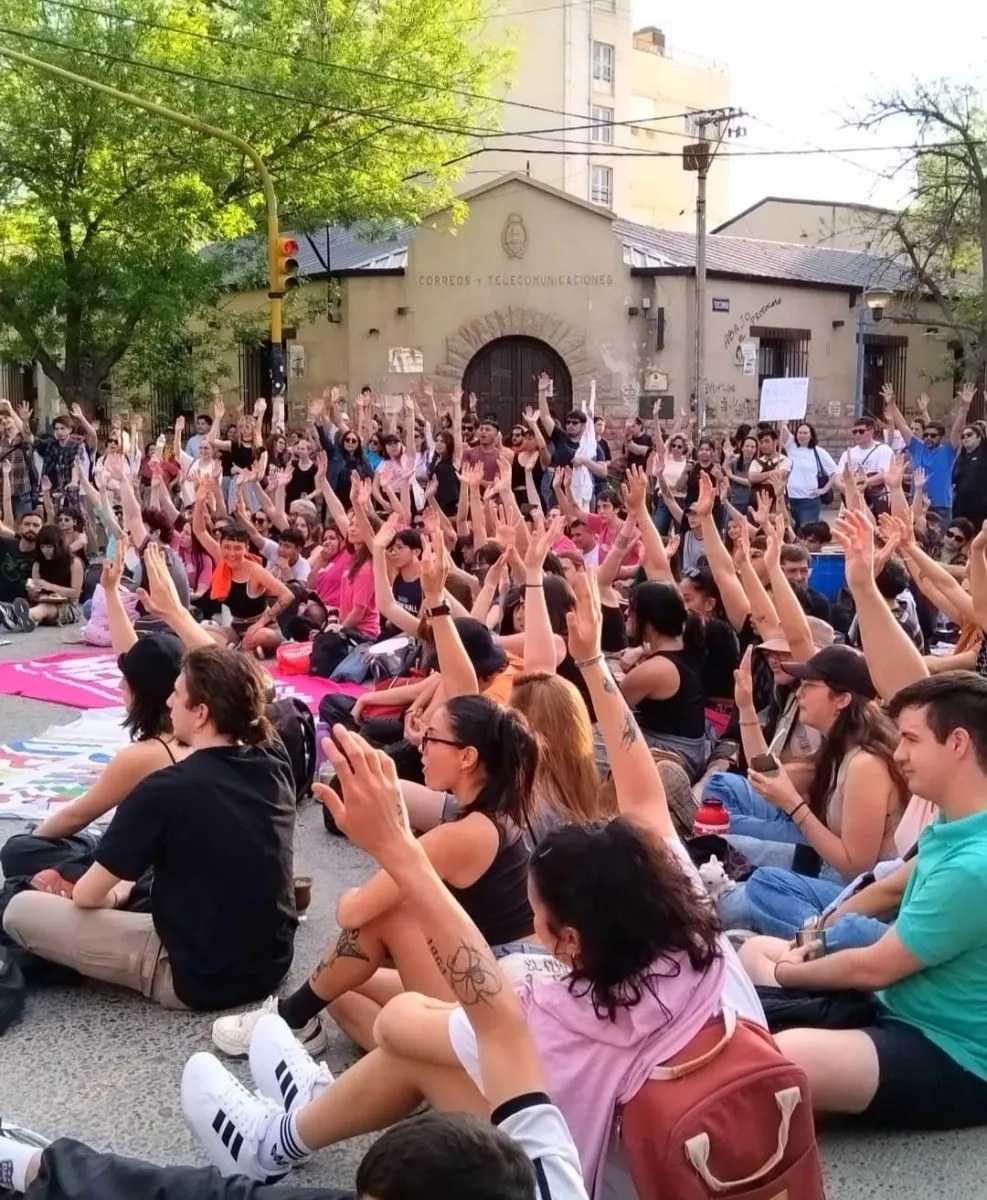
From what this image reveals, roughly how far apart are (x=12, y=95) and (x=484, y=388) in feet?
32.1

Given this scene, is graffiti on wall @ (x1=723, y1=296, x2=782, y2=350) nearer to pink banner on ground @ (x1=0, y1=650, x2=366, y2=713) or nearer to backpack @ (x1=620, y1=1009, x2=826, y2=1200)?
pink banner on ground @ (x1=0, y1=650, x2=366, y2=713)

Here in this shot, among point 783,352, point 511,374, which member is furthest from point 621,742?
point 783,352

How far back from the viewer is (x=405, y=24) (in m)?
24.0

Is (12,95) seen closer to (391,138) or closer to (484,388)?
(391,138)

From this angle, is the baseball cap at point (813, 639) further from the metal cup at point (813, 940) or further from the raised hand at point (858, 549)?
the metal cup at point (813, 940)

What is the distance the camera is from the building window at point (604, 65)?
42.2 m

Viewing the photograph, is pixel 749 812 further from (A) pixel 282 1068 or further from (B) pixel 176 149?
(B) pixel 176 149

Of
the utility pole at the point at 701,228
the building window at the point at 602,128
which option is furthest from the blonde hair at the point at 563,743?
the building window at the point at 602,128

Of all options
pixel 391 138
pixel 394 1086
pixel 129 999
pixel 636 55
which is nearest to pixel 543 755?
pixel 394 1086

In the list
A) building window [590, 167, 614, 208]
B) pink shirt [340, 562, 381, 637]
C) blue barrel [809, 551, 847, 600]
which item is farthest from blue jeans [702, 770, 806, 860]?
building window [590, 167, 614, 208]

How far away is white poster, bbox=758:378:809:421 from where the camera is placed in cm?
1670

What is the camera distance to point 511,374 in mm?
25609

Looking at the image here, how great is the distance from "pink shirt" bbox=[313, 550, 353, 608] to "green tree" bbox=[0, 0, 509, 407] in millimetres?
12527

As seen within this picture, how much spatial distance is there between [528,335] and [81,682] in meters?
17.4
